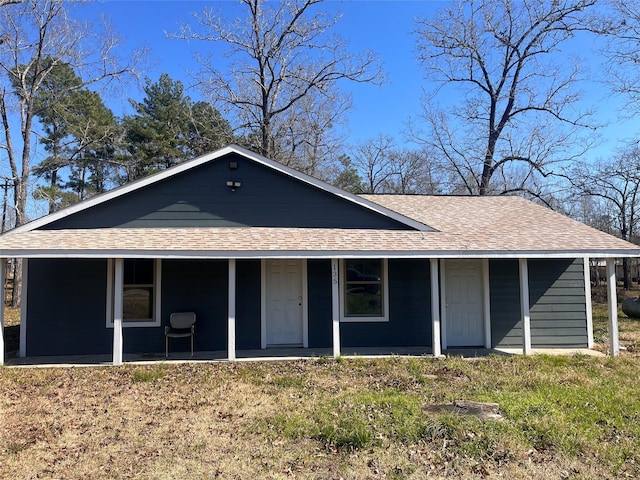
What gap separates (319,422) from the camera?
214 inches

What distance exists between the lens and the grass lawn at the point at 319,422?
14.3 ft

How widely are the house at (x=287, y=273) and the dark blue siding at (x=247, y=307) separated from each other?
0.02m

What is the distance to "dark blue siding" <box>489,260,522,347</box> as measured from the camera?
10.3 meters

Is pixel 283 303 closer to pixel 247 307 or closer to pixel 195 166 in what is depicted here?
pixel 247 307

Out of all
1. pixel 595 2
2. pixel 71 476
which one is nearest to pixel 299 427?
pixel 71 476

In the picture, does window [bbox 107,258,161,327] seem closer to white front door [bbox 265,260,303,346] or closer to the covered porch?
the covered porch

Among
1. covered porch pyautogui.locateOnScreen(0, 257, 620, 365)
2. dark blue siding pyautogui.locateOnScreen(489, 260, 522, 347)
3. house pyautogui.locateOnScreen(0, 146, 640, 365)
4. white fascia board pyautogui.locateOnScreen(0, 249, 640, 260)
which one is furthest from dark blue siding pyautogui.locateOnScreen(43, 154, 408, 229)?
dark blue siding pyautogui.locateOnScreen(489, 260, 522, 347)

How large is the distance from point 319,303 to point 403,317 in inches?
75.4

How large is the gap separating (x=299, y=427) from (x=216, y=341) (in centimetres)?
498

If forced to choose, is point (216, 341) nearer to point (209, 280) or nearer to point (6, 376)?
point (209, 280)

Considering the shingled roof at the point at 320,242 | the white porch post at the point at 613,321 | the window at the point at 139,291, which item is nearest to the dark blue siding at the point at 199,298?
the window at the point at 139,291

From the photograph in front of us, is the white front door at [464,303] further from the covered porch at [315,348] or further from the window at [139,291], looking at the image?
→ the window at [139,291]

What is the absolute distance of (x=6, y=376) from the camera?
7691 mm

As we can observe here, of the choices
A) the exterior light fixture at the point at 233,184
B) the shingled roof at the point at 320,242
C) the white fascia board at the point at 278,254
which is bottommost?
the white fascia board at the point at 278,254
